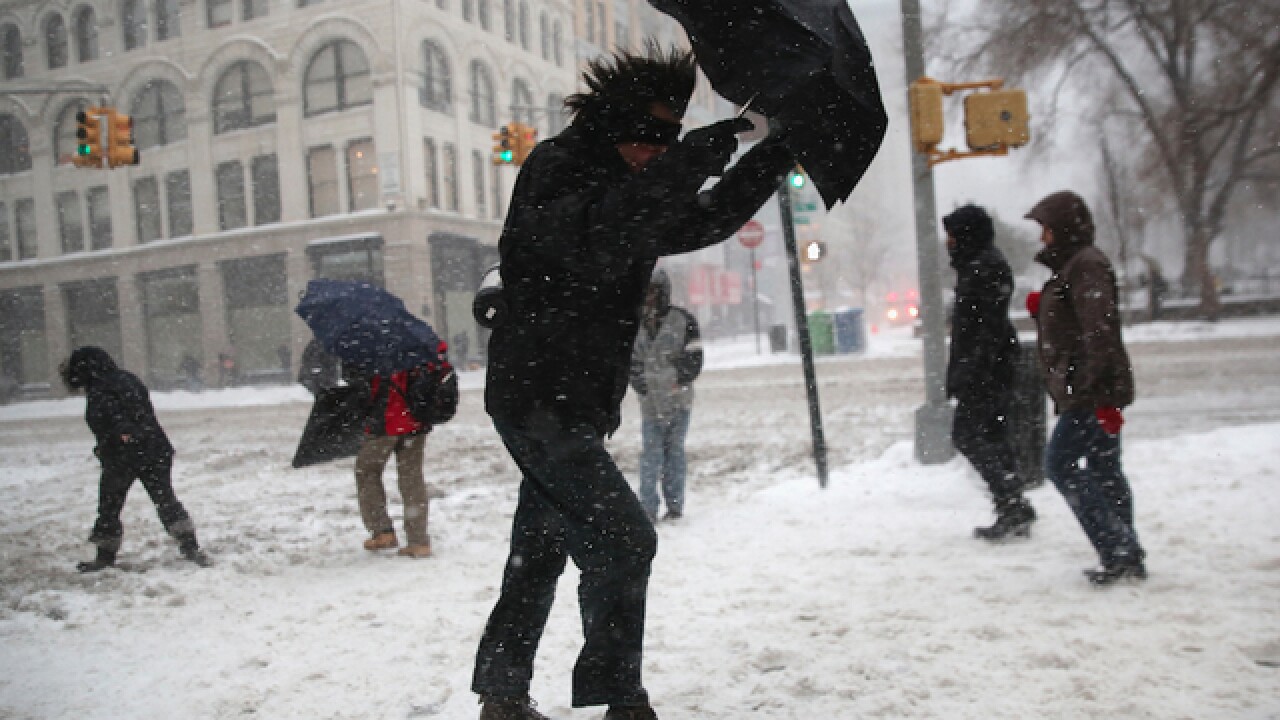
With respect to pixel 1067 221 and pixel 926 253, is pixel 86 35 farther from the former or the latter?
pixel 1067 221

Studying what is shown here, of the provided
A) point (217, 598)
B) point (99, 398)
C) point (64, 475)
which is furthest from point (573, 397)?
point (64, 475)

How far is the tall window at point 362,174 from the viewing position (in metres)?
30.1

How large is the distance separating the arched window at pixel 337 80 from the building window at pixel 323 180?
1394 millimetres

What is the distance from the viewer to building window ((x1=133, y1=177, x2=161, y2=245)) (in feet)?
108

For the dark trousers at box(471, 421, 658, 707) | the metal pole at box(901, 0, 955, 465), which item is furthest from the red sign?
the dark trousers at box(471, 421, 658, 707)

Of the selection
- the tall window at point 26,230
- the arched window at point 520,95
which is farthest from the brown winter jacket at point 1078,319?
the tall window at point 26,230

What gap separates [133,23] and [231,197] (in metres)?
6.47

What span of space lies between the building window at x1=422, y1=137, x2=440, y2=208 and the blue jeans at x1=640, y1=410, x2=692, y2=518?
1022 inches

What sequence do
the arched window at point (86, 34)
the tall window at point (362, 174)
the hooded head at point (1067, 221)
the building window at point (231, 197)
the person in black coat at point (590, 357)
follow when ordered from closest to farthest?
1. the person in black coat at point (590, 357)
2. the hooded head at point (1067, 221)
3. the arched window at point (86, 34)
4. the tall window at point (362, 174)
5. the building window at point (231, 197)

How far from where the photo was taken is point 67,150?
31328mm

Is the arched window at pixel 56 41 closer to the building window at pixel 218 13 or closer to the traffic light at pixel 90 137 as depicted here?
the building window at pixel 218 13

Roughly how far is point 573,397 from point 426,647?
204 cm

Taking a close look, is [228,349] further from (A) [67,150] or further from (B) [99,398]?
(B) [99,398]

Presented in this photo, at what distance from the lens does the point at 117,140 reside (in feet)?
52.0
